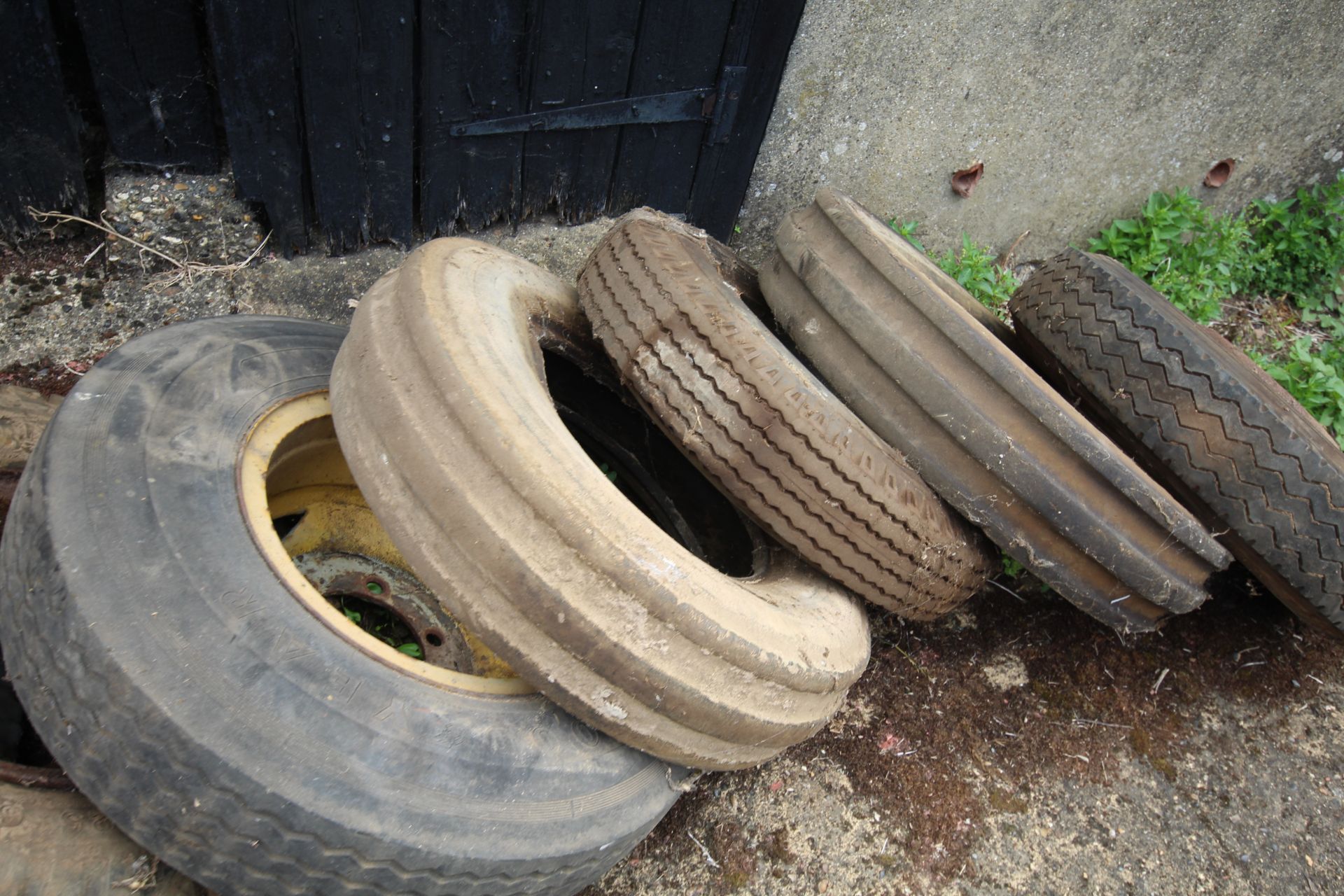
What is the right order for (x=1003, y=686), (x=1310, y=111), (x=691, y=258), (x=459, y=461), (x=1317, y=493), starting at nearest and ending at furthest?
(x=459, y=461) → (x=1317, y=493) → (x=691, y=258) → (x=1003, y=686) → (x=1310, y=111)

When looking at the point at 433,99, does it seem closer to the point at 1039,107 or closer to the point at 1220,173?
the point at 1039,107

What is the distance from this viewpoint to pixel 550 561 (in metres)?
1.71

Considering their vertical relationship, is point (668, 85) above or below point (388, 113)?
above

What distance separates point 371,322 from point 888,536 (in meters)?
1.29

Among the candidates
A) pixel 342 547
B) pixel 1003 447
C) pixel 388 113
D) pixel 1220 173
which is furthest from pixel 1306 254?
pixel 342 547

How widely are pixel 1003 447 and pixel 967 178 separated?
2.13 meters

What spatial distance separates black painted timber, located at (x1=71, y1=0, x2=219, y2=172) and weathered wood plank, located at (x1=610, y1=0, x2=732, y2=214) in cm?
133

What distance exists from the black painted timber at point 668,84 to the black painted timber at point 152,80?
1.33m

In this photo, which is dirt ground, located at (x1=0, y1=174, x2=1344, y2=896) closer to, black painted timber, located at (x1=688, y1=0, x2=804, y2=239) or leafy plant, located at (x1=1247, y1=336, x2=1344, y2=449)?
black painted timber, located at (x1=688, y1=0, x2=804, y2=239)

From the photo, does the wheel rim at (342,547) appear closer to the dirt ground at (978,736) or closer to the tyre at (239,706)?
the tyre at (239,706)

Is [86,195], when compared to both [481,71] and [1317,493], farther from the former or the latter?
[1317,493]

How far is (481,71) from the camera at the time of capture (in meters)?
2.84

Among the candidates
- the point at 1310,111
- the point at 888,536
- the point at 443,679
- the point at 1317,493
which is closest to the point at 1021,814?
the point at 888,536

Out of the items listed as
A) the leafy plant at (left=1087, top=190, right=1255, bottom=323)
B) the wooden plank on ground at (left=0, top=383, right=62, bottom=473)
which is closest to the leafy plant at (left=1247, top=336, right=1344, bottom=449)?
the leafy plant at (left=1087, top=190, right=1255, bottom=323)
